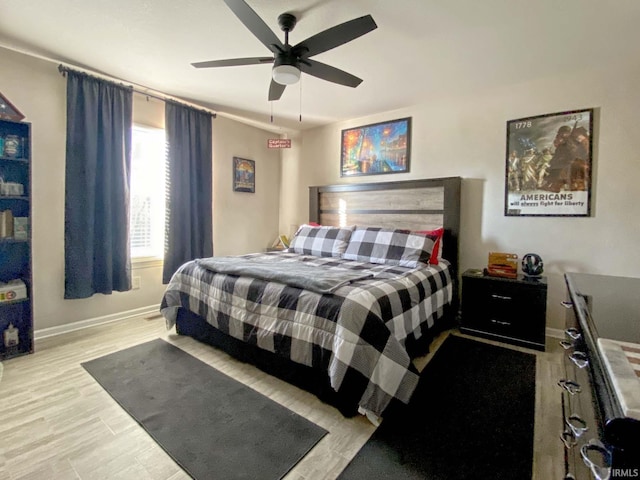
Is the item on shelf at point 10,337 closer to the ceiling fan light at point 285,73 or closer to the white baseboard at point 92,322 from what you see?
the white baseboard at point 92,322

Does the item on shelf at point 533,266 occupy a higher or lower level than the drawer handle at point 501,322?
higher

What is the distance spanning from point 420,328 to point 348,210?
2.11 metres

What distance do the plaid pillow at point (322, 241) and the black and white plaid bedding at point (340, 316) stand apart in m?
0.57

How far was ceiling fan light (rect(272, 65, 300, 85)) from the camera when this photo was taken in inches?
77.3

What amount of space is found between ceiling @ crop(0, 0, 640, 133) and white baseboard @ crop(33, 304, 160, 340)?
2.41 meters

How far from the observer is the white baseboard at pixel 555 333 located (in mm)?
2860

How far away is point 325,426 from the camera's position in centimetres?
166

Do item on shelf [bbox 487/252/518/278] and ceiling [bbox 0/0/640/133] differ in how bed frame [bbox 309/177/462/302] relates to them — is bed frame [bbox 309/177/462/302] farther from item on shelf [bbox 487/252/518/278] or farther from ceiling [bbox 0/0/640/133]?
ceiling [bbox 0/0/640/133]

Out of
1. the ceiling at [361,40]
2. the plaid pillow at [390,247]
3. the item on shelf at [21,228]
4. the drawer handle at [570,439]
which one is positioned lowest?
the drawer handle at [570,439]

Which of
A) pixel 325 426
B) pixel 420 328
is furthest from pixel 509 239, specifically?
pixel 325 426

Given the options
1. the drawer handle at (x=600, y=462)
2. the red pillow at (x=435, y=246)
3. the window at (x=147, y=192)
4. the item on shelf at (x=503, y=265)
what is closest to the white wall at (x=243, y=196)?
the window at (x=147, y=192)

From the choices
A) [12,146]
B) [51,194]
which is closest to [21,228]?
[51,194]

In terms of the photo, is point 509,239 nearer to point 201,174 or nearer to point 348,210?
point 348,210

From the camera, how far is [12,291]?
2.38m
